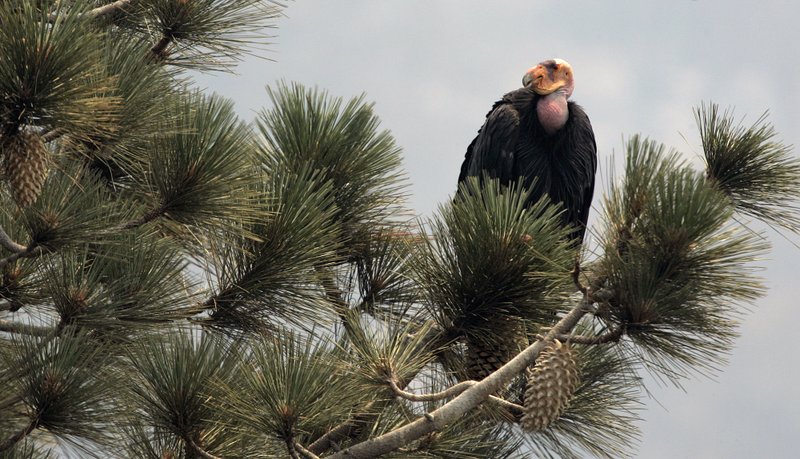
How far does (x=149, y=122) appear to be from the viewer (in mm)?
3246

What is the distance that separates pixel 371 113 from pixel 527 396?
1.90 m

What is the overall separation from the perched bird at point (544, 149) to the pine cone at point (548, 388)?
7.69 feet

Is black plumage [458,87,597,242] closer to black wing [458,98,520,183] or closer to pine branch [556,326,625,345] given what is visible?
black wing [458,98,520,183]

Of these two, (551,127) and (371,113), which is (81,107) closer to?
(371,113)

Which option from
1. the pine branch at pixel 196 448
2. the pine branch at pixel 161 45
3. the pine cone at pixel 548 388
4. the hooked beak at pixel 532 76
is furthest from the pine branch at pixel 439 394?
the hooked beak at pixel 532 76

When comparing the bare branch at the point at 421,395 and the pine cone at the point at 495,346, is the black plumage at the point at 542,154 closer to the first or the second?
the pine cone at the point at 495,346

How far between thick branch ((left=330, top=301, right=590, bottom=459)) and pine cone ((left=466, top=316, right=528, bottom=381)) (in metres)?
0.34

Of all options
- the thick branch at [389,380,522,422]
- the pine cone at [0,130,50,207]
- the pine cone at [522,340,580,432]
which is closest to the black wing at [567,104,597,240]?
the thick branch at [389,380,522,422]

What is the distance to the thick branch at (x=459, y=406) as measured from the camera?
2.91 meters

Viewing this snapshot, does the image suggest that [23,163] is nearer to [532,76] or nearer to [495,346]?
[495,346]

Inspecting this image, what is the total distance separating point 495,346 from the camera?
135 inches

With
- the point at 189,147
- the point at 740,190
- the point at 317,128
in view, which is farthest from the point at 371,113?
the point at 740,190

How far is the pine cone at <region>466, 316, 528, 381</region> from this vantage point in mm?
3352

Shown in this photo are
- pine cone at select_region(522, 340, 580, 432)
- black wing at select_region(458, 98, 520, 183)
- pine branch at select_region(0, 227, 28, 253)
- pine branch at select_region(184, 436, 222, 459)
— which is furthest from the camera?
black wing at select_region(458, 98, 520, 183)
